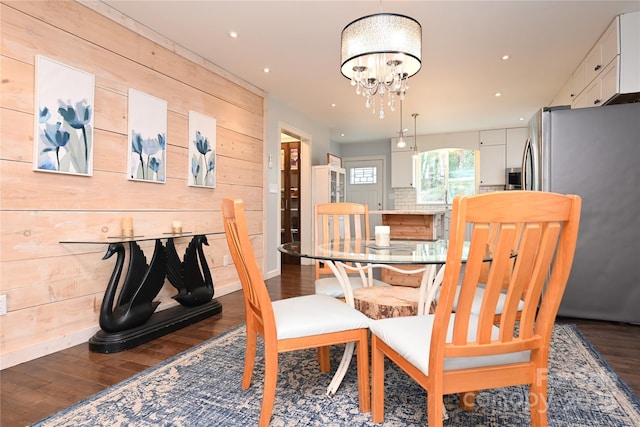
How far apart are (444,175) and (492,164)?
0.95 metres

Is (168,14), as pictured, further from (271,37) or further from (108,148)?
(108,148)

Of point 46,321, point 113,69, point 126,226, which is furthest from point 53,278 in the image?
point 113,69

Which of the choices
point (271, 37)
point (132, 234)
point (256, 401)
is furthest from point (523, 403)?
point (271, 37)

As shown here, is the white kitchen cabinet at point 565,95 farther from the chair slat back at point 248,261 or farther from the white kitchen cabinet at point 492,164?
the chair slat back at point 248,261

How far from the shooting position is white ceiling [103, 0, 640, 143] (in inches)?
108

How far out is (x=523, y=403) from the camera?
1678 mm

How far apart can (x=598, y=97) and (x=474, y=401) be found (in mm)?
3211

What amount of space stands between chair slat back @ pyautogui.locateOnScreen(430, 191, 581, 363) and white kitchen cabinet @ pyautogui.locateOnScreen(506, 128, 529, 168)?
20.5ft

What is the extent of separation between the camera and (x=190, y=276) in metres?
3.17

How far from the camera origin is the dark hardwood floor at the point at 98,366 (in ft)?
5.56

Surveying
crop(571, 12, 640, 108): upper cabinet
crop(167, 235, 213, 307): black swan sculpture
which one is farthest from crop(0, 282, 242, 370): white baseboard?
crop(571, 12, 640, 108): upper cabinet

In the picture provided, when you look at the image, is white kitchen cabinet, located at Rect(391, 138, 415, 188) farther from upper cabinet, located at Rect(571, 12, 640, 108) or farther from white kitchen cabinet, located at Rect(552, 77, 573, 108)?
upper cabinet, located at Rect(571, 12, 640, 108)

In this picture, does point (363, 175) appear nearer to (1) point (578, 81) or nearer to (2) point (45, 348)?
(1) point (578, 81)

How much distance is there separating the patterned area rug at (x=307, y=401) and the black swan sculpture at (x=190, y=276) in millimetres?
1033
